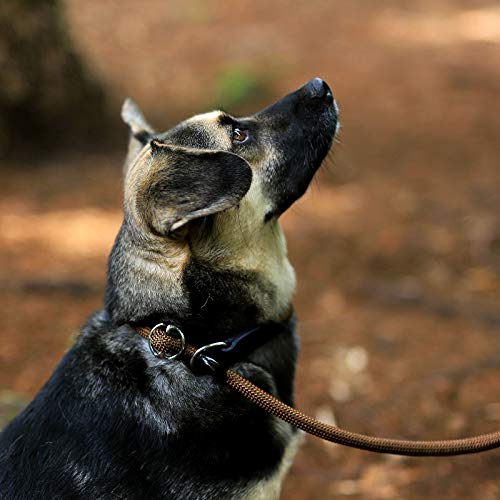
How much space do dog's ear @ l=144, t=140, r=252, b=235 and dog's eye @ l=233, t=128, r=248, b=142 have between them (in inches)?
28.9

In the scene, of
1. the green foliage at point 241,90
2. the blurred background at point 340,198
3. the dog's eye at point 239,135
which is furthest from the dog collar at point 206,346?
the green foliage at point 241,90

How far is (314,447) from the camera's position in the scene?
183 inches

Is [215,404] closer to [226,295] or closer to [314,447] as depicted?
[226,295]

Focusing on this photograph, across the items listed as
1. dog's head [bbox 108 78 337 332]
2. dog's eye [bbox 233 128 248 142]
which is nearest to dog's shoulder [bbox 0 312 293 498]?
dog's head [bbox 108 78 337 332]

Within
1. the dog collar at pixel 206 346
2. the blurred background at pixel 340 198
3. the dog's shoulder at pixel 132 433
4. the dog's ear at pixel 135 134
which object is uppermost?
the dog's ear at pixel 135 134

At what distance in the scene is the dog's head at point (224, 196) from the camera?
9.02 feet

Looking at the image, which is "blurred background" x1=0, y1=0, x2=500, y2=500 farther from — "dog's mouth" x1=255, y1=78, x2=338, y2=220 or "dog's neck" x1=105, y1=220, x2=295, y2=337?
"dog's mouth" x1=255, y1=78, x2=338, y2=220

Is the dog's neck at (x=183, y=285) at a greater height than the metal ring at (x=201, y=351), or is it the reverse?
the dog's neck at (x=183, y=285)

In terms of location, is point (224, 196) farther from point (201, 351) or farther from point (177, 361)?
point (177, 361)

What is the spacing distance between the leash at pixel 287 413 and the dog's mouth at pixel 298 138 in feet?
2.77

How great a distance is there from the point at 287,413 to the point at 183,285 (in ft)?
2.36

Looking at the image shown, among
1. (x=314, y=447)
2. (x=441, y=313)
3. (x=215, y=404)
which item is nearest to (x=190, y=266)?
(x=215, y=404)

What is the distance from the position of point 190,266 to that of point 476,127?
690 centimetres

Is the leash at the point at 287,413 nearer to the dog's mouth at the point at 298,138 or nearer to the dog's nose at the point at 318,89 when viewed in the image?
the dog's mouth at the point at 298,138
